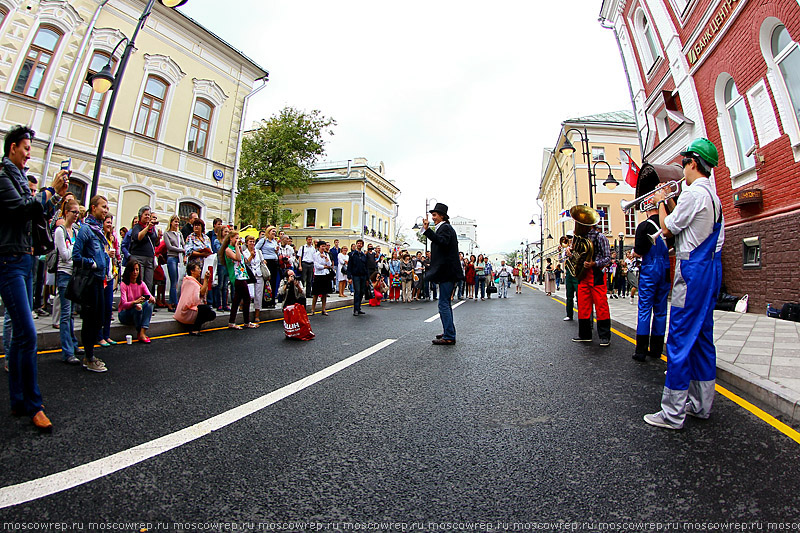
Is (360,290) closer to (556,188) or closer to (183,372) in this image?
(183,372)

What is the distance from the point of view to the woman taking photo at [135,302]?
5.86 metres

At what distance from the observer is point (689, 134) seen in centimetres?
1277

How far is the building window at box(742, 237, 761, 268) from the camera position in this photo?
960 centimetres

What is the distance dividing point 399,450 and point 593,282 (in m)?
4.91

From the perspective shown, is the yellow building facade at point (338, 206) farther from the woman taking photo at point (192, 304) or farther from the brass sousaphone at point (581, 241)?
the brass sousaphone at point (581, 241)

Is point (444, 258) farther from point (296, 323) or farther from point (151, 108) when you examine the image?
point (151, 108)

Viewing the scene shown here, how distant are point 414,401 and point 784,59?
36.6 ft

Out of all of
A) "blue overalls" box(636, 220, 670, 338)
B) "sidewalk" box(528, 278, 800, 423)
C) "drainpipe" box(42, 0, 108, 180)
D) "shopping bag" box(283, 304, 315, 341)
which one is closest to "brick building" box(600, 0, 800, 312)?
"sidewalk" box(528, 278, 800, 423)

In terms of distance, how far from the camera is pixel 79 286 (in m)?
4.39

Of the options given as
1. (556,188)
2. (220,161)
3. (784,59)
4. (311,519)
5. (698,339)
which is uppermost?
(556,188)

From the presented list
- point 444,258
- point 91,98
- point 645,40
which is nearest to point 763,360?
point 444,258

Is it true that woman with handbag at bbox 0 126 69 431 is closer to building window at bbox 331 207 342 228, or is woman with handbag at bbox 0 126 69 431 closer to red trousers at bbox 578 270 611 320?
red trousers at bbox 578 270 611 320

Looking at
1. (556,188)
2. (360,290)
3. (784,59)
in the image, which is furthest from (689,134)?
(556,188)

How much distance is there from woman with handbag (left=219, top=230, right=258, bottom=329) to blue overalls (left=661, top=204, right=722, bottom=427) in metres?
6.90
